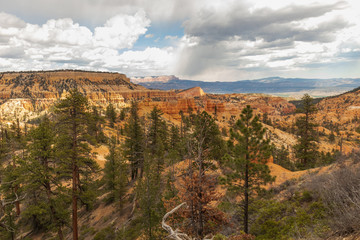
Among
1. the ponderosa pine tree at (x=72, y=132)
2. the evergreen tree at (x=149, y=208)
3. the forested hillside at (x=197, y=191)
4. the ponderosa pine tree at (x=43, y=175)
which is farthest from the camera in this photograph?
the ponderosa pine tree at (x=43, y=175)

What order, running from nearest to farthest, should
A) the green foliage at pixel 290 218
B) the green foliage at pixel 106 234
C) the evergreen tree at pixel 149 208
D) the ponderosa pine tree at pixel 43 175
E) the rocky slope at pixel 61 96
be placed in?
the green foliage at pixel 290 218
the evergreen tree at pixel 149 208
the ponderosa pine tree at pixel 43 175
the green foliage at pixel 106 234
the rocky slope at pixel 61 96

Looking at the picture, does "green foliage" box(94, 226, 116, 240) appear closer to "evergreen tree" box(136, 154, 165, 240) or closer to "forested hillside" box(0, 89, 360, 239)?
"forested hillside" box(0, 89, 360, 239)

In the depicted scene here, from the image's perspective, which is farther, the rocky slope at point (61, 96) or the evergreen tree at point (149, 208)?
the rocky slope at point (61, 96)

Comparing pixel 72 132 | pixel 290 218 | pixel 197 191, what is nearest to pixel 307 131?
pixel 290 218

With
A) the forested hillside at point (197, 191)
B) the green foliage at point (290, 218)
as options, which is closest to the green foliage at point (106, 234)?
the forested hillside at point (197, 191)

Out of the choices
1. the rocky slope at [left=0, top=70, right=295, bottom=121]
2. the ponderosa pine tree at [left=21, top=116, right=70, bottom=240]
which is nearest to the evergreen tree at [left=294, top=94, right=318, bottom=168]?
the ponderosa pine tree at [left=21, top=116, right=70, bottom=240]

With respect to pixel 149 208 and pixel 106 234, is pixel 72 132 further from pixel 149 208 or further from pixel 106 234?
pixel 106 234

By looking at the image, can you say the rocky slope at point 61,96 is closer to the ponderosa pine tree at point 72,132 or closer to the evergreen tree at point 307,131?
the evergreen tree at point 307,131

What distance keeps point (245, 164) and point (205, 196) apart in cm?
489

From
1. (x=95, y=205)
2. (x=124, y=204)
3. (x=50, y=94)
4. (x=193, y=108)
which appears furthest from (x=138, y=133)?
(x=50, y=94)

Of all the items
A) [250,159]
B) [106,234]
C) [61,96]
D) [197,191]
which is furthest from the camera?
[61,96]

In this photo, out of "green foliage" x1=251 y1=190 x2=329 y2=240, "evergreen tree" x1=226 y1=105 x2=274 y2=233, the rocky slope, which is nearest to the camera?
"green foliage" x1=251 y1=190 x2=329 y2=240

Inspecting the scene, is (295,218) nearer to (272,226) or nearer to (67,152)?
(272,226)

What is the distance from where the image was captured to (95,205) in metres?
25.7
